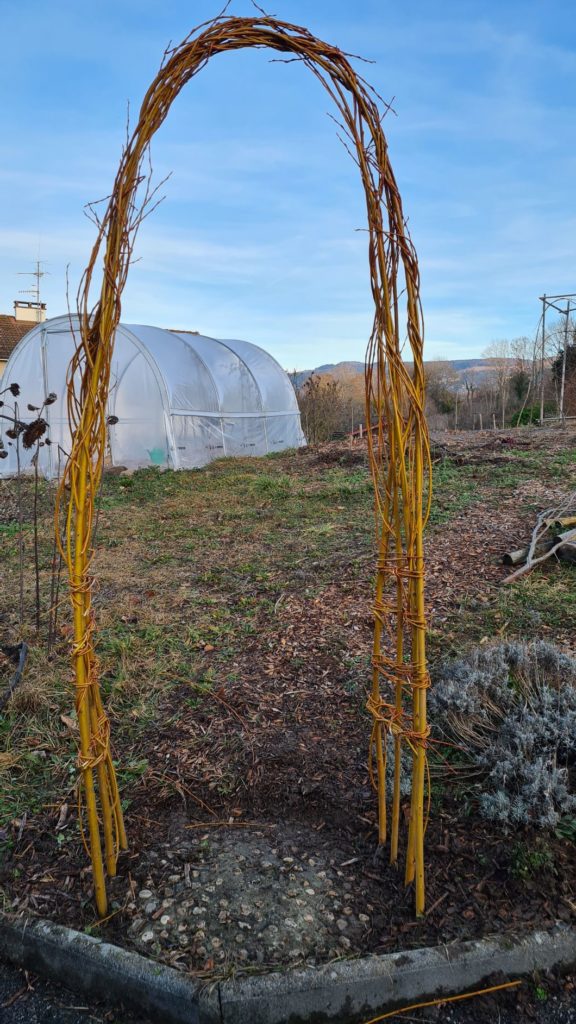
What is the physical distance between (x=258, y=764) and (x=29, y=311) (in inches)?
1058

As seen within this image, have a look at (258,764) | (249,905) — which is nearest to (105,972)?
(249,905)

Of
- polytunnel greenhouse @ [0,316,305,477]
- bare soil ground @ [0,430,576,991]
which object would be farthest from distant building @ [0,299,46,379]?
bare soil ground @ [0,430,576,991]

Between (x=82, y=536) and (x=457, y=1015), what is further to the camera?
(x=82, y=536)

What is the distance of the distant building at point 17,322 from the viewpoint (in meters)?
23.3

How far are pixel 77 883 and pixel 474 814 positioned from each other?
4.72ft

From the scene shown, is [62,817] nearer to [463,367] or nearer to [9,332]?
[9,332]

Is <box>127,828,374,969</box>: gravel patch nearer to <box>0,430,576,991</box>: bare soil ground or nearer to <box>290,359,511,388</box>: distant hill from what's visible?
<box>0,430,576,991</box>: bare soil ground

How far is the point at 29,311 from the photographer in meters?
25.7

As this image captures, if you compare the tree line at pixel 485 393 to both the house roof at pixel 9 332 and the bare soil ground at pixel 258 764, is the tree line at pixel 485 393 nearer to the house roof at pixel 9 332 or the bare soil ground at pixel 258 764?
the bare soil ground at pixel 258 764

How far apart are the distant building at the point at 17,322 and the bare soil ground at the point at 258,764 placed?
19491 mm

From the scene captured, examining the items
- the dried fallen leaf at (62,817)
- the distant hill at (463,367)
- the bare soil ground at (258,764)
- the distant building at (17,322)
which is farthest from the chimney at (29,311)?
the dried fallen leaf at (62,817)

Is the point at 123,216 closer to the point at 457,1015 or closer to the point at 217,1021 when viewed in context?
the point at 217,1021

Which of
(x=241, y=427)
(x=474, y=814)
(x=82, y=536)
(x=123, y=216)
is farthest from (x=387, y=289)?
(x=241, y=427)

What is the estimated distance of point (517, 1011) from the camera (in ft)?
5.66
